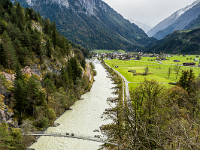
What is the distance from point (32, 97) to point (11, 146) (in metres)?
12.6

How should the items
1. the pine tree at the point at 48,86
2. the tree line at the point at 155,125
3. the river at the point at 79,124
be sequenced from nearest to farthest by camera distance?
the tree line at the point at 155,125
the river at the point at 79,124
the pine tree at the point at 48,86

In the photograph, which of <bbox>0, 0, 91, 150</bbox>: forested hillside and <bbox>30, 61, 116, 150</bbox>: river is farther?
<bbox>30, 61, 116, 150</bbox>: river

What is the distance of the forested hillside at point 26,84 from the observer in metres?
25.4

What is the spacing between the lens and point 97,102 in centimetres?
4778

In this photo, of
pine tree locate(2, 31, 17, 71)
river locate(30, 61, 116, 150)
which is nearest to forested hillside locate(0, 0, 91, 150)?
pine tree locate(2, 31, 17, 71)

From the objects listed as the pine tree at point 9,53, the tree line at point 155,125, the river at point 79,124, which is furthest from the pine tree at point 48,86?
the tree line at point 155,125

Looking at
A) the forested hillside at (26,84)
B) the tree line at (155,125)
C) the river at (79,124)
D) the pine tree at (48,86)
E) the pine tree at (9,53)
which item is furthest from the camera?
the pine tree at (48,86)

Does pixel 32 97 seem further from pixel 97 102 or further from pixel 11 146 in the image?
pixel 97 102

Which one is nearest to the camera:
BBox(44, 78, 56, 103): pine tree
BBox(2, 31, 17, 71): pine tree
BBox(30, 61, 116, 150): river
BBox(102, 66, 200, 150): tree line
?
BBox(102, 66, 200, 150): tree line

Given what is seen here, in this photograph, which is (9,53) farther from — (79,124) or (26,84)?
(79,124)

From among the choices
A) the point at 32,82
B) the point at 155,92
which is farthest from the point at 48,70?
the point at 155,92

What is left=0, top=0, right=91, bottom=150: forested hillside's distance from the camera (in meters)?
25.4

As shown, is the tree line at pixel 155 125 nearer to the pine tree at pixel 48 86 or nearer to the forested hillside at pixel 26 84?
the forested hillside at pixel 26 84

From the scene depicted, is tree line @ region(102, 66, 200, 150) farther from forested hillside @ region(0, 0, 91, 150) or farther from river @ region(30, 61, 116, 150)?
forested hillside @ region(0, 0, 91, 150)
